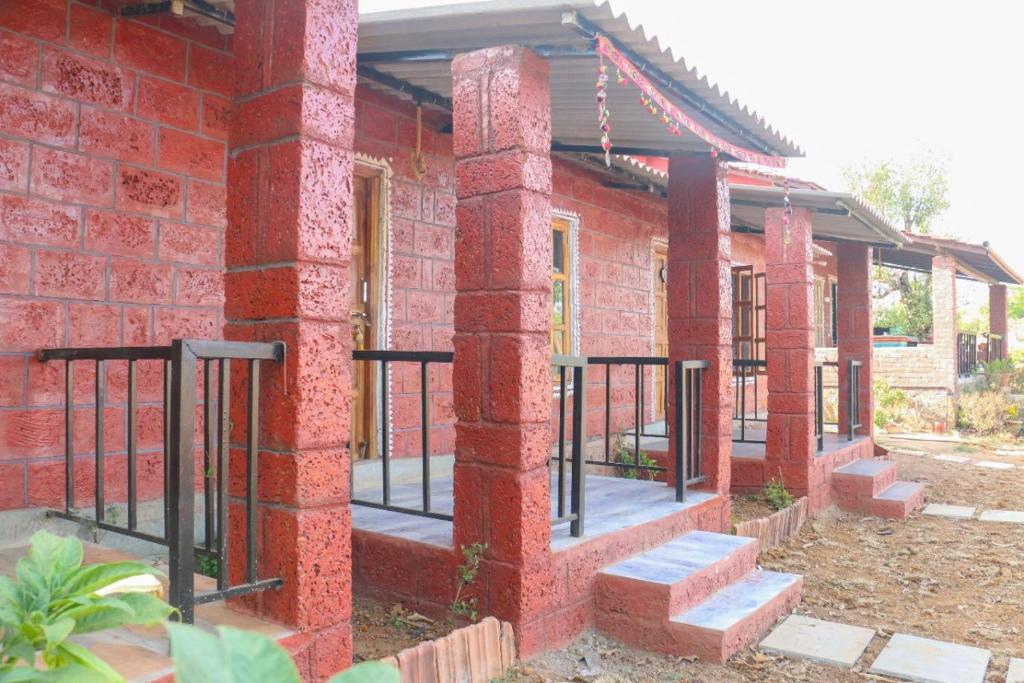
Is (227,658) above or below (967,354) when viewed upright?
below

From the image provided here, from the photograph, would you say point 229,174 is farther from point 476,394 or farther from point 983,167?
point 983,167

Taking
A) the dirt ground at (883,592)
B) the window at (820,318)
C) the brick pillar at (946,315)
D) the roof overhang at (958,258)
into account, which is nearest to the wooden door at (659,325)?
the dirt ground at (883,592)

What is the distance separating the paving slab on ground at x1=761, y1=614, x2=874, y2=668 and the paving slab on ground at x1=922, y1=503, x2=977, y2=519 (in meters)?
3.83

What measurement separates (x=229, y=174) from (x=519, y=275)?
1250mm

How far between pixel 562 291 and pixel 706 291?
7.92 feet

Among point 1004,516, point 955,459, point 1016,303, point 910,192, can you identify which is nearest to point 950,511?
point 1004,516

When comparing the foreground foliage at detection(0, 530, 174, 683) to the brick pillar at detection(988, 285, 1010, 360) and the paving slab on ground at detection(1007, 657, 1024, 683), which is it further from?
the brick pillar at detection(988, 285, 1010, 360)

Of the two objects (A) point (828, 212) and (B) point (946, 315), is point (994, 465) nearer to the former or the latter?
(B) point (946, 315)

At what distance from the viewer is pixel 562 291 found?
7594 mm

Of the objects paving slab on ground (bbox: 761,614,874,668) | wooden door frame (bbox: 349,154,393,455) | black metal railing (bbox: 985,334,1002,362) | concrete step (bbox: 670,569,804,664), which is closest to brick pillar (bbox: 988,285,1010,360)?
black metal railing (bbox: 985,334,1002,362)

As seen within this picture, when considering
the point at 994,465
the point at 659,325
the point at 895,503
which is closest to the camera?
the point at 895,503

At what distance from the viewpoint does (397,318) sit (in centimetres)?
570

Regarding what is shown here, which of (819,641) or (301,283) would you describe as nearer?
(301,283)

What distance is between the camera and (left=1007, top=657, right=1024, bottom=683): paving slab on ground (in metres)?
3.63
